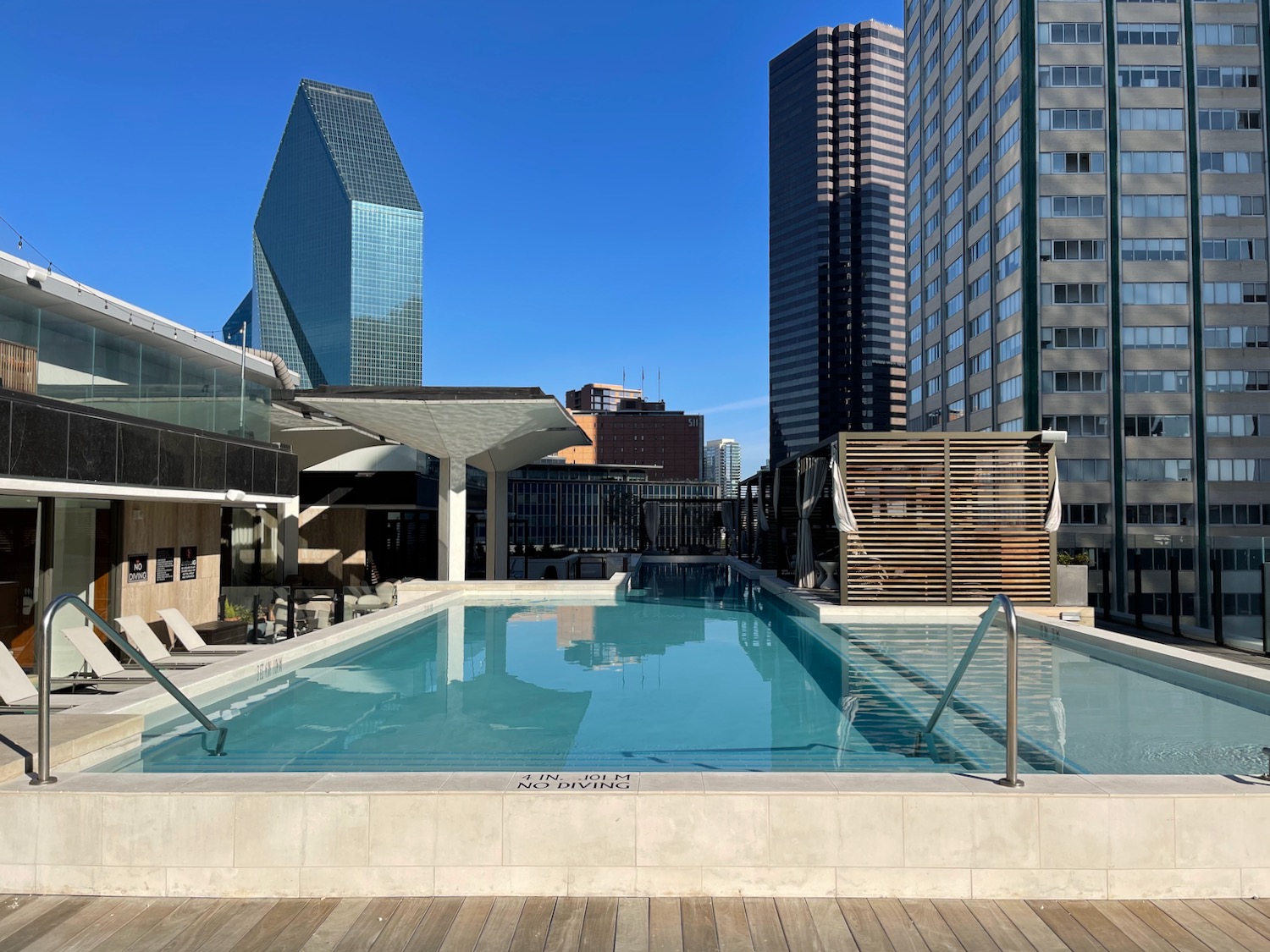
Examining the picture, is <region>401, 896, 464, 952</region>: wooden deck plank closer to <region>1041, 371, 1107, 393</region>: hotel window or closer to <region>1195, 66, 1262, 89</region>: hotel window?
<region>1041, 371, 1107, 393</region>: hotel window

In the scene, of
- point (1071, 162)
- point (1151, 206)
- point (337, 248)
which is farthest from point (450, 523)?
point (337, 248)

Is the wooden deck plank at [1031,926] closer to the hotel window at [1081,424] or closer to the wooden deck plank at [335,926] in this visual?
the wooden deck plank at [335,926]

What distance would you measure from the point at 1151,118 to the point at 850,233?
2993 inches

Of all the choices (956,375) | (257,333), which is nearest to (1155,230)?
(956,375)

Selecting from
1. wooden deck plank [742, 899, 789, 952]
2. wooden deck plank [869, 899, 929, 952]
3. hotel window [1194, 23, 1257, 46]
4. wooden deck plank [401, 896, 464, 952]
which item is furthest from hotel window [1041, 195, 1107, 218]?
wooden deck plank [401, 896, 464, 952]

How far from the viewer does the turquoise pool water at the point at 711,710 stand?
529cm

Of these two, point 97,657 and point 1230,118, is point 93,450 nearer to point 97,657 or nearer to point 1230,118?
point 97,657

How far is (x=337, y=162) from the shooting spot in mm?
126625

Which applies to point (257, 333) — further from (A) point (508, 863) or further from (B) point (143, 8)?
(A) point (508, 863)

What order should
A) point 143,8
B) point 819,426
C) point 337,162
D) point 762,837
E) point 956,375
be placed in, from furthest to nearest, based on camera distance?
point 337,162
point 819,426
point 956,375
point 143,8
point 762,837

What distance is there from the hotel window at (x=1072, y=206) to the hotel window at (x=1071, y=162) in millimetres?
1245

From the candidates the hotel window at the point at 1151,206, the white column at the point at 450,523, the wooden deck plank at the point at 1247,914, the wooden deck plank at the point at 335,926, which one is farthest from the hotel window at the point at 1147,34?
the wooden deck plank at the point at 335,926

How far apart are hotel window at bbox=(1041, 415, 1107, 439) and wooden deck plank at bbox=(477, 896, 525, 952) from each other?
40.9m

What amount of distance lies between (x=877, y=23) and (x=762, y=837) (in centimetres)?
13253
